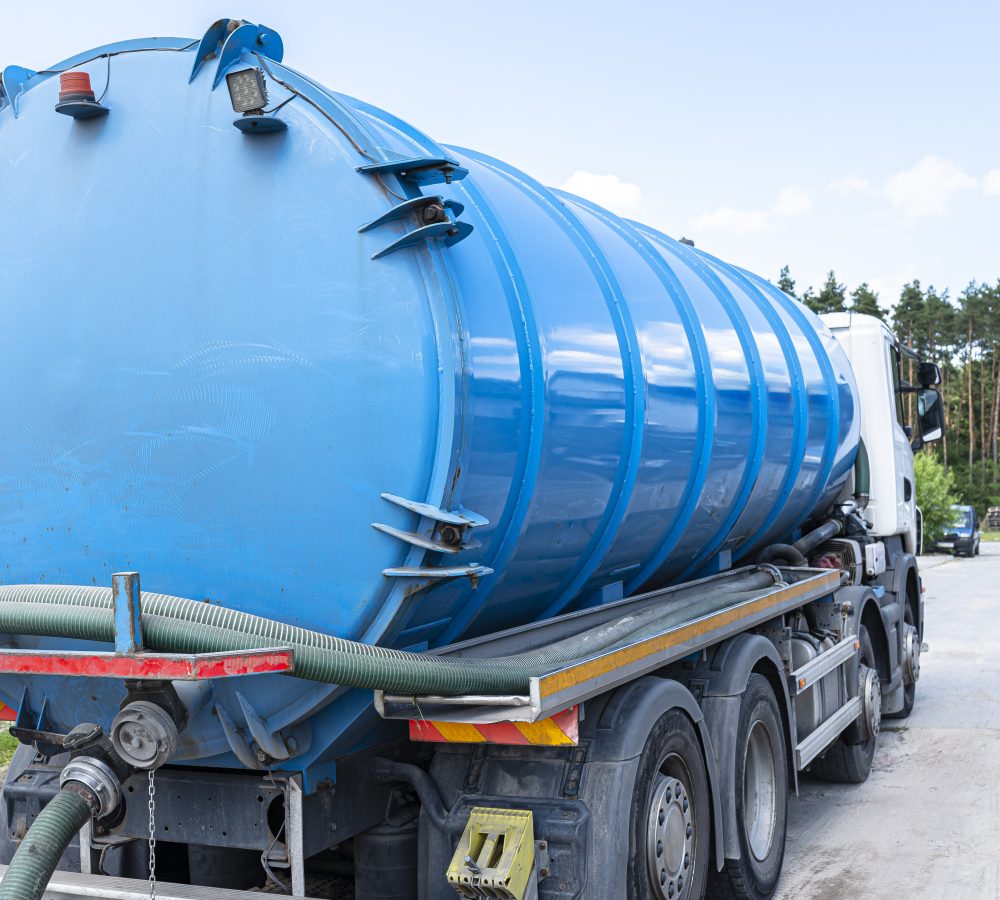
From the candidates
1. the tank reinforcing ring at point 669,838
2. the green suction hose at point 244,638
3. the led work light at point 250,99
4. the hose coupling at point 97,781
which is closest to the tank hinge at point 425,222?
the led work light at point 250,99

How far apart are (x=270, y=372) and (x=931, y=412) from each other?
7.33 metres

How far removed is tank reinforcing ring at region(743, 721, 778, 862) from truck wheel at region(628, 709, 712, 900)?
864mm

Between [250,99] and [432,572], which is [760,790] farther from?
[250,99]

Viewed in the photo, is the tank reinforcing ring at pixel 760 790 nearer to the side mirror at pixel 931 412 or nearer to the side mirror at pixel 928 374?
the side mirror at pixel 931 412

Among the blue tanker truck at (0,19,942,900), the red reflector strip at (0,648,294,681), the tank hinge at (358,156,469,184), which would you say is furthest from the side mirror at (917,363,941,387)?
the red reflector strip at (0,648,294,681)

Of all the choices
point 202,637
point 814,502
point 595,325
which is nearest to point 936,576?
point 814,502

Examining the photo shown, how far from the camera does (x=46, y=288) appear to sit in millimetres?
3445

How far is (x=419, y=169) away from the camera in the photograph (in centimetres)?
322

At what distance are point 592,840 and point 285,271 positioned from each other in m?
1.97

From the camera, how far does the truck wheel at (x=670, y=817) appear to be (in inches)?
145

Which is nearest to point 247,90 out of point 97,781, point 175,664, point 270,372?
point 270,372

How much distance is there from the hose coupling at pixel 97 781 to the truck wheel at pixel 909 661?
7109mm

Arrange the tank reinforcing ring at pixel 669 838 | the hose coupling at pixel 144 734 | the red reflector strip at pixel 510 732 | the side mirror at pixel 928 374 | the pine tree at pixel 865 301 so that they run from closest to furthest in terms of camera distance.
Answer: the hose coupling at pixel 144 734 < the red reflector strip at pixel 510 732 < the tank reinforcing ring at pixel 669 838 < the side mirror at pixel 928 374 < the pine tree at pixel 865 301

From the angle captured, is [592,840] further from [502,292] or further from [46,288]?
[46,288]
